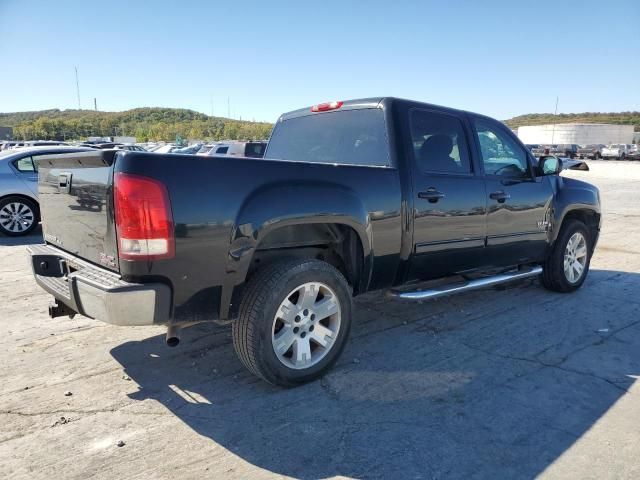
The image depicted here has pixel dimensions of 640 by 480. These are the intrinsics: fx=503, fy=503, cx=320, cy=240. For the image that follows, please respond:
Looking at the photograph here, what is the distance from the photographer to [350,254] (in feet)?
12.0

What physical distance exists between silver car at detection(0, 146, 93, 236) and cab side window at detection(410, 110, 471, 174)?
7.16m

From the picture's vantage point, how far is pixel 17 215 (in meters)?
9.16

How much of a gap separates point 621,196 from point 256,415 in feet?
A: 61.5

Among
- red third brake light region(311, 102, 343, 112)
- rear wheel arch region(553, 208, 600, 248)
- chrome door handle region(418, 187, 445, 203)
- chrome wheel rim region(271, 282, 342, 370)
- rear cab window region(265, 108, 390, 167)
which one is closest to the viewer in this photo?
chrome wheel rim region(271, 282, 342, 370)

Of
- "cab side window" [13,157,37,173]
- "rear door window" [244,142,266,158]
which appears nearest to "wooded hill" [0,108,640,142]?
"cab side window" [13,157,37,173]

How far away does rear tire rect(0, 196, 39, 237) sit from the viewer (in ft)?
29.8

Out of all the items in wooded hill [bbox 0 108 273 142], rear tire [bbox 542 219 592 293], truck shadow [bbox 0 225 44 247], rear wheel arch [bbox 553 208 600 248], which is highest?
wooded hill [bbox 0 108 273 142]

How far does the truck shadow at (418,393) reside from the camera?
2617mm

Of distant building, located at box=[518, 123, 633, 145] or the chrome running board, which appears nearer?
the chrome running board

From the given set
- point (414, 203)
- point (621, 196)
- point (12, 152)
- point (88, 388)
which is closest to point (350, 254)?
point (414, 203)

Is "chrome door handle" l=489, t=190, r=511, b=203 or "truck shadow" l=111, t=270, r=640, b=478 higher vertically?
"chrome door handle" l=489, t=190, r=511, b=203

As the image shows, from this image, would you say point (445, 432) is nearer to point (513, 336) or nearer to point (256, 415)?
point (256, 415)

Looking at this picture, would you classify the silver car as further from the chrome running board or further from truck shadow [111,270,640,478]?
the chrome running board

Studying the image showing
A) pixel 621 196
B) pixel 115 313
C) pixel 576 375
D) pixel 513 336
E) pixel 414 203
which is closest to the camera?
pixel 115 313
